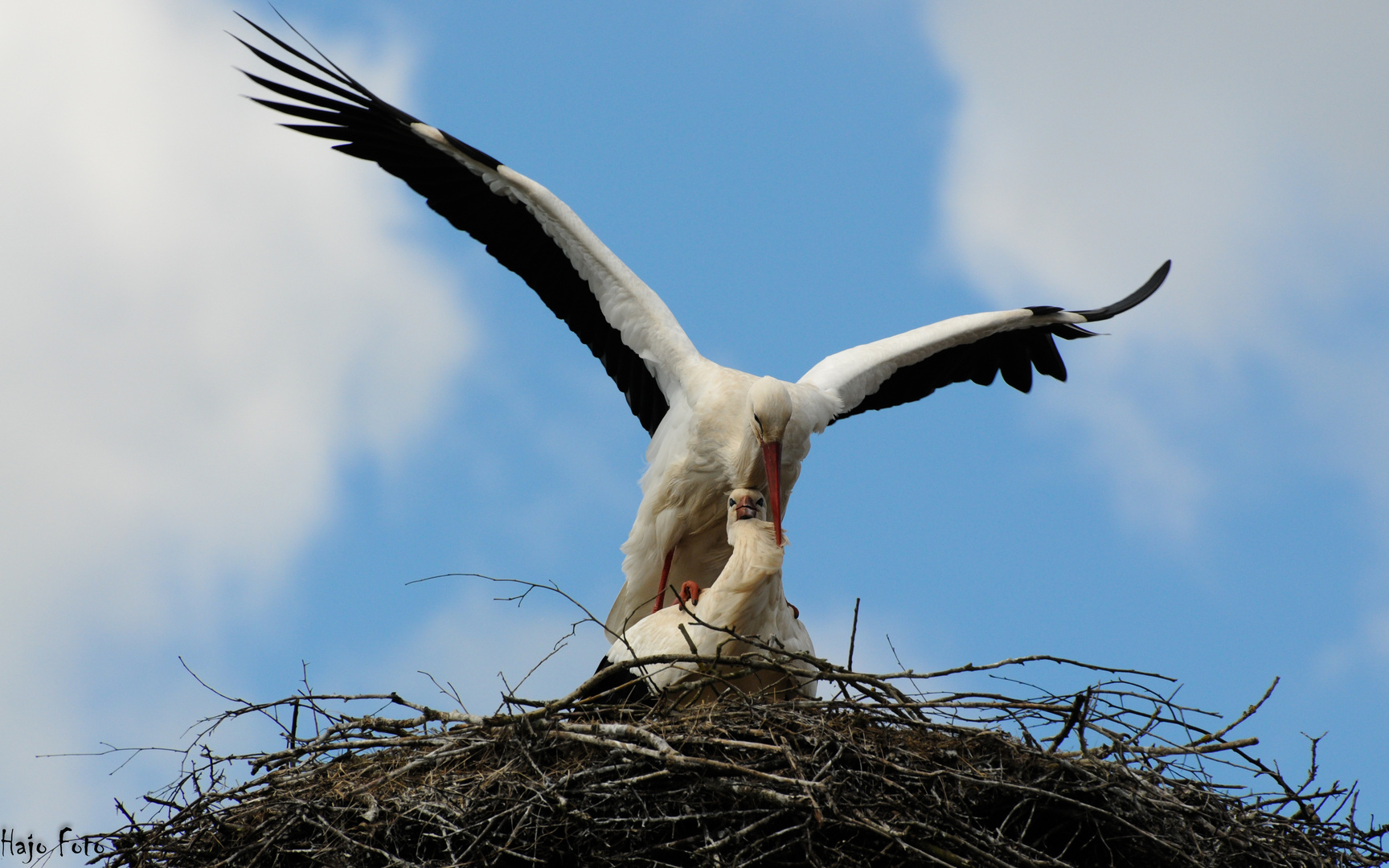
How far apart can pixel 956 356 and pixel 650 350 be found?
159cm

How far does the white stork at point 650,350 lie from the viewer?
459cm

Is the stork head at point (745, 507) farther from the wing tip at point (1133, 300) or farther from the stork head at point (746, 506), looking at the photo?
the wing tip at point (1133, 300)

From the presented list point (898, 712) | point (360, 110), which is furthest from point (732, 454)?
point (360, 110)

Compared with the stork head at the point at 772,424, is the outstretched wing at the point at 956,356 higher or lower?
higher

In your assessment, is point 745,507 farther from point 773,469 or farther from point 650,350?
point 650,350

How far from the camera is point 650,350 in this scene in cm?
503

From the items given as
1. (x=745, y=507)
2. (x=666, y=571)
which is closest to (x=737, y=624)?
(x=745, y=507)

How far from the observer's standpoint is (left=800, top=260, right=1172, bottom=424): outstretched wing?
5.24 meters

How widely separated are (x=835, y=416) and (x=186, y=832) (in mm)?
2740

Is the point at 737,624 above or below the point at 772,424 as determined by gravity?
below

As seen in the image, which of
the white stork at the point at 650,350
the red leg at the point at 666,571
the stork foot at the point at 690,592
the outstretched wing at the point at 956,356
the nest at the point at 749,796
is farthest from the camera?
the outstretched wing at the point at 956,356

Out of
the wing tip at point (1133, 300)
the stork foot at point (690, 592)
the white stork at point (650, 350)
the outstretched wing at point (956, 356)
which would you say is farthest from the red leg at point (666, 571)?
the wing tip at point (1133, 300)

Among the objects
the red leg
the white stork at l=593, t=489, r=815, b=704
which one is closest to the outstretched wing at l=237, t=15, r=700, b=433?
the red leg

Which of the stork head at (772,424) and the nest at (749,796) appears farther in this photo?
the stork head at (772,424)
